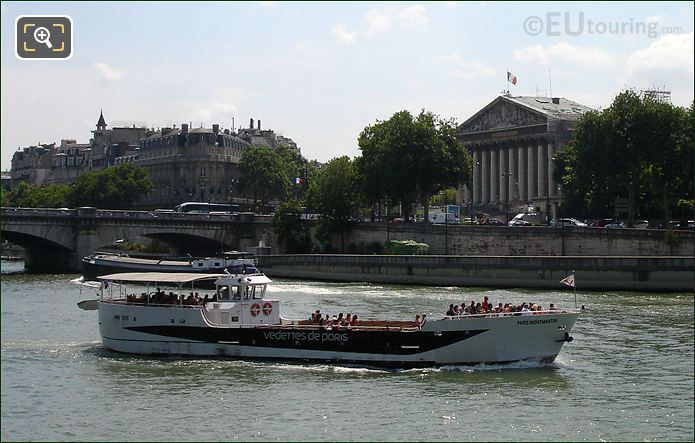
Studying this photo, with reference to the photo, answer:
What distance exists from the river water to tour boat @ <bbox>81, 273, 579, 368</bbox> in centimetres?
67

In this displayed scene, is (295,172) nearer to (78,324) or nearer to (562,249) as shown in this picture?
(562,249)

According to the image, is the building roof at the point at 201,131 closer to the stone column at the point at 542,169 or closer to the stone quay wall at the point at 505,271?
the stone column at the point at 542,169

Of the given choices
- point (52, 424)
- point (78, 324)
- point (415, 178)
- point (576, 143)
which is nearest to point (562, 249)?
point (576, 143)

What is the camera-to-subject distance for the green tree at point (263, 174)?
164m

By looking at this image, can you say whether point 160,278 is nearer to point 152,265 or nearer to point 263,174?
point 152,265

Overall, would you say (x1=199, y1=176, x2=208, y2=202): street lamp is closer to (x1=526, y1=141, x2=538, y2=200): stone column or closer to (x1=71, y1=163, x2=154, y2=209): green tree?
(x1=71, y1=163, x2=154, y2=209): green tree

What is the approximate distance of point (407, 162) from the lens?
11150cm

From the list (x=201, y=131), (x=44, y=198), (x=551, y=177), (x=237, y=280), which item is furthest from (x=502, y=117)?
(x=237, y=280)

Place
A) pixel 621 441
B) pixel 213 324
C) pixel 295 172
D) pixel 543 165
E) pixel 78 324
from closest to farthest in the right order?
pixel 621 441
pixel 213 324
pixel 78 324
pixel 543 165
pixel 295 172

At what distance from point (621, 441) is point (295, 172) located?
142136mm

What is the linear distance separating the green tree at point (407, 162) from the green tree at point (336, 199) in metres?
1.42

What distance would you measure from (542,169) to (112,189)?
2172 inches

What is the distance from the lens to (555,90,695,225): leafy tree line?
95.6 meters

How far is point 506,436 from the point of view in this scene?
1304 inches
